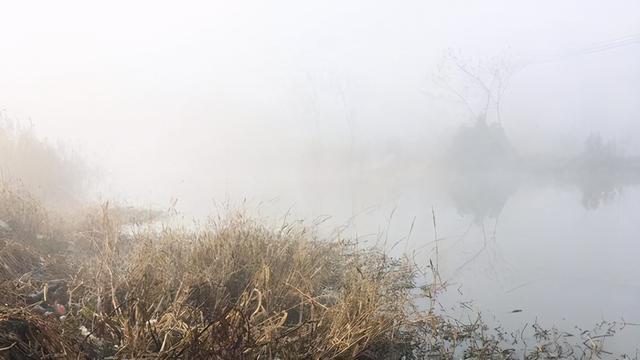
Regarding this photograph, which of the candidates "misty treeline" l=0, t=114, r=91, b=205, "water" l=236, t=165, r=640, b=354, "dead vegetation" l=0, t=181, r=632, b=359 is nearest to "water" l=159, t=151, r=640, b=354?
"water" l=236, t=165, r=640, b=354

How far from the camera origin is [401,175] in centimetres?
2767

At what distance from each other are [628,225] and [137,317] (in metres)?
9.87

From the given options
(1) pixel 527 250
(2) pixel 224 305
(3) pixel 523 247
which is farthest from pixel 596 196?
(2) pixel 224 305

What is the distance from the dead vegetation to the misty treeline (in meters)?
6.35

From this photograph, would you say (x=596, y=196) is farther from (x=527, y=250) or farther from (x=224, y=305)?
(x=224, y=305)

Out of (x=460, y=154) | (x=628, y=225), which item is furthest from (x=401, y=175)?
(x=628, y=225)

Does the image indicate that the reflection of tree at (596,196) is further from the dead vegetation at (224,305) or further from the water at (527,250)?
the dead vegetation at (224,305)

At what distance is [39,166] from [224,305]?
1173 centimetres

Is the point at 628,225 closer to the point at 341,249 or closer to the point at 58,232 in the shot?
the point at 341,249

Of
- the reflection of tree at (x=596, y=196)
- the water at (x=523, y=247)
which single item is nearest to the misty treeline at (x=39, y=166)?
the water at (x=523, y=247)

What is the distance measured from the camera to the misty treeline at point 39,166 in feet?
36.7

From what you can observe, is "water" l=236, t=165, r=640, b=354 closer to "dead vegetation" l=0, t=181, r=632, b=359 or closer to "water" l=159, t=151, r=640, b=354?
"water" l=159, t=151, r=640, b=354

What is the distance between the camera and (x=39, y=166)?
12414mm

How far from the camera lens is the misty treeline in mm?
11195
